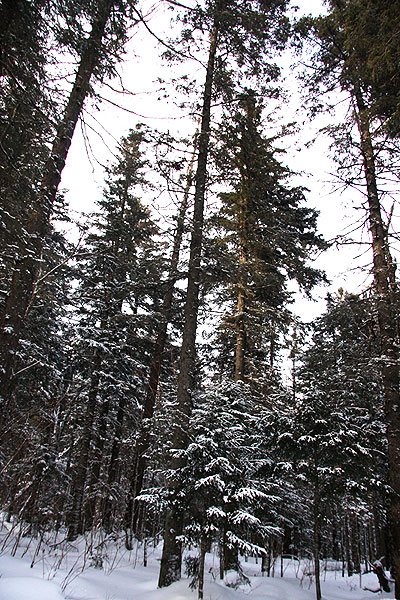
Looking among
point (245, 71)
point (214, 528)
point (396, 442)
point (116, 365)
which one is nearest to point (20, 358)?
point (116, 365)

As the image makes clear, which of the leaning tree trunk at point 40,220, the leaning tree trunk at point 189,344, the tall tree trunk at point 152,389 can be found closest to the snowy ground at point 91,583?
the leaning tree trunk at point 189,344

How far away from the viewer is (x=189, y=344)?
320 inches

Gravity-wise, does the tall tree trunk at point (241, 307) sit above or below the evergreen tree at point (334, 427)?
above

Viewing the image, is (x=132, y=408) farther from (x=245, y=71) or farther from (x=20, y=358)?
(x=245, y=71)

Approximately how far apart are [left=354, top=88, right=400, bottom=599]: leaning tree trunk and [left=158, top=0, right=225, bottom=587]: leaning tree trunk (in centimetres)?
419

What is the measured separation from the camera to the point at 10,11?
12.2 ft

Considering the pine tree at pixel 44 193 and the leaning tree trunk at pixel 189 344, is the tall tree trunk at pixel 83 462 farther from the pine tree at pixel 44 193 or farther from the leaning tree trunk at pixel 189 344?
the pine tree at pixel 44 193

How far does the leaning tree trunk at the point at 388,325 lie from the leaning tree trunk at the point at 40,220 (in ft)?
19.8

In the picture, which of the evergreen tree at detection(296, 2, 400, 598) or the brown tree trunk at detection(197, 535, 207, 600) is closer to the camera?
the brown tree trunk at detection(197, 535, 207, 600)

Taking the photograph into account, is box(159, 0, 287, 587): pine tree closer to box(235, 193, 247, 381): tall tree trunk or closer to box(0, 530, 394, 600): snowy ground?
box(0, 530, 394, 600): snowy ground

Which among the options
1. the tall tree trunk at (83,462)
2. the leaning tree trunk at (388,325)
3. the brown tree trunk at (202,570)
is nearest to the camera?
the brown tree trunk at (202,570)

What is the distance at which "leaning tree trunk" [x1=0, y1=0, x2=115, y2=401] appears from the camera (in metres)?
4.62

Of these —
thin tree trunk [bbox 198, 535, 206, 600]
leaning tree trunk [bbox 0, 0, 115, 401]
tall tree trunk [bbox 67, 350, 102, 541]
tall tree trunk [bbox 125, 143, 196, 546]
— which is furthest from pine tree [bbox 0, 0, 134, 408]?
tall tree trunk [bbox 67, 350, 102, 541]

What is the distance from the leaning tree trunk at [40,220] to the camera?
4.62m
